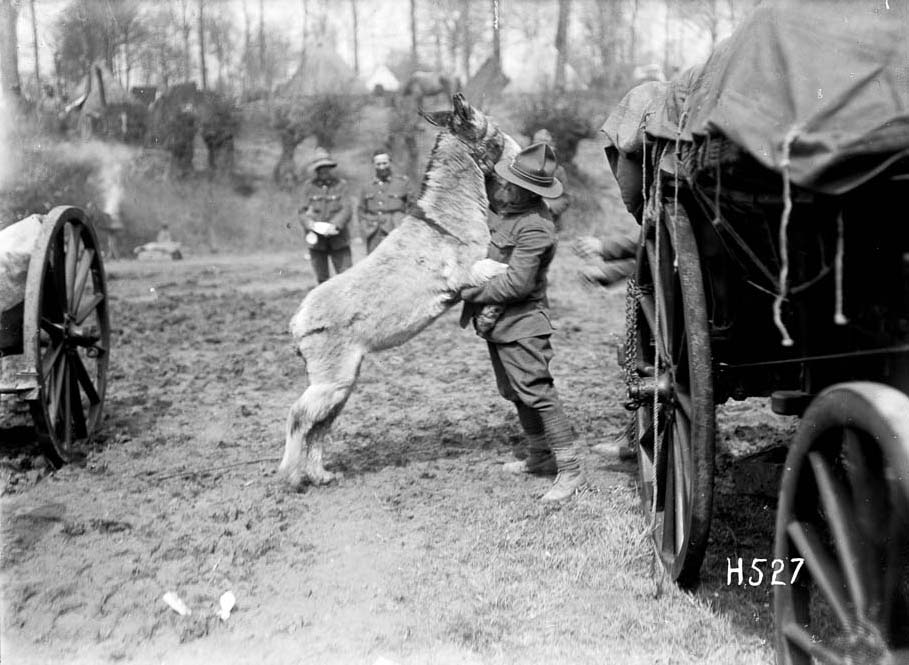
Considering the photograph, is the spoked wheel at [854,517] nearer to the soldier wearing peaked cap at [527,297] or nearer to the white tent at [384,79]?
the soldier wearing peaked cap at [527,297]

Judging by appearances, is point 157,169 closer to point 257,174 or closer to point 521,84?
point 257,174

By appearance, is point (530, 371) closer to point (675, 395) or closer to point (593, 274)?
point (593, 274)

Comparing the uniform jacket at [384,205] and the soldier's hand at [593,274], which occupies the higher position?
the uniform jacket at [384,205]

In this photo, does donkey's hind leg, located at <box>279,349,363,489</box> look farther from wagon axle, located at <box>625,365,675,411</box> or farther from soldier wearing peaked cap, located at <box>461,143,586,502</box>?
wagon axle, located at <box>625,365,675,411</box>

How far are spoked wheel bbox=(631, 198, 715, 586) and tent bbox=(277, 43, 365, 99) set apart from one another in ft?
78.9

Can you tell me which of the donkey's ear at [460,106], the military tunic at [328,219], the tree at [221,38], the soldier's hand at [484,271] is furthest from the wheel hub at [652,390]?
the tree at [221,38]

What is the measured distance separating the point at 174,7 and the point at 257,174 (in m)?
5.97

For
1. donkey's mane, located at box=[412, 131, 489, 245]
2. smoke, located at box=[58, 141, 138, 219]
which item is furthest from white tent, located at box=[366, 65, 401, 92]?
donkey's mane, located at box=[412, 131, 489, 245]

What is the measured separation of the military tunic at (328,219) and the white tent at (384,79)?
1645cm

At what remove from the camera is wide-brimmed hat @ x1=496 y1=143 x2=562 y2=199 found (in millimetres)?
4672

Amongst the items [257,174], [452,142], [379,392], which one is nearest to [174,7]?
[257,174]

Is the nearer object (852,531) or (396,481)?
(852,531)

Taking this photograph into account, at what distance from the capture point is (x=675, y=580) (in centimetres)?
338

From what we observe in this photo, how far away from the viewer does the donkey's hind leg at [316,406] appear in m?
4.81
